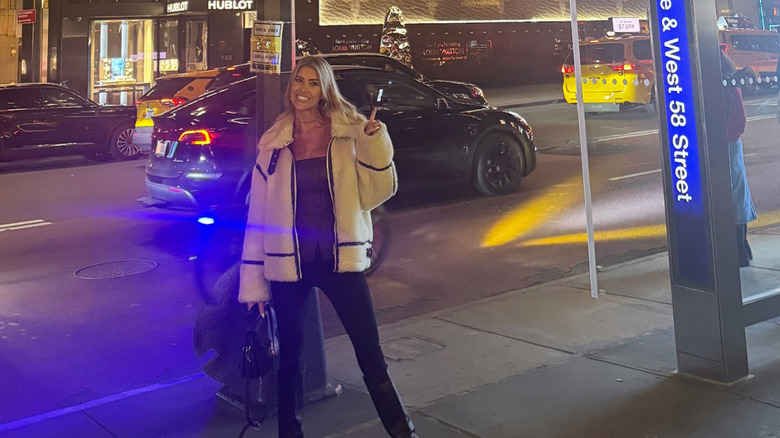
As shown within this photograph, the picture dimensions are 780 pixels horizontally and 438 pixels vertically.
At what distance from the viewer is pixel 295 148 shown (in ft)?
12.7

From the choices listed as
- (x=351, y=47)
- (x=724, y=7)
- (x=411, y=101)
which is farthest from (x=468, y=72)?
(x=724, y=7)

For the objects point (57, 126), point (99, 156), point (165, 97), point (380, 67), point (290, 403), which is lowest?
point (290, 403)

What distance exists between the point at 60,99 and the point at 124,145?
1.60m

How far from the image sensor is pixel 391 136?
33.2 ft

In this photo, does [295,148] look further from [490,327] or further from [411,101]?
[411,101]

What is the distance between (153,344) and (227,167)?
139 inches

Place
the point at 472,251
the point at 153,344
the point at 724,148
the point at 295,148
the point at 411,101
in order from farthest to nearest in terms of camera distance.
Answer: the point at 411,101 → the point at 472,251 → the point at 153,344 → the point at 724,148 → the point at 295,148

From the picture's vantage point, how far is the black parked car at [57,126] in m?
16.4

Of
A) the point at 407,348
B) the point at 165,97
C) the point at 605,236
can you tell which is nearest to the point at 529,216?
the point at 605,236

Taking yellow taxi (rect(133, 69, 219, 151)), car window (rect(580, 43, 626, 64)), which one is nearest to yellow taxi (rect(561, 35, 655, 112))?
car window (rect(580, 43, 626, 64))

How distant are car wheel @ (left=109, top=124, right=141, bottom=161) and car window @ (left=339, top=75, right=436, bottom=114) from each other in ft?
27.9

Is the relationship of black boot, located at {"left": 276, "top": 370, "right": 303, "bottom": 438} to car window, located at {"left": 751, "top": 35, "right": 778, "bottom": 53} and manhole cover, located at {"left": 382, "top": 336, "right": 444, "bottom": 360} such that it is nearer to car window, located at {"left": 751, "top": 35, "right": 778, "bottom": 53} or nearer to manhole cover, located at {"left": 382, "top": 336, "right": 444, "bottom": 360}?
manhole cover, located at {"left": 382, "top": 336, "right": 444, "bottom": 360}

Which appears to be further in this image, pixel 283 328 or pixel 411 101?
pixel 411 101

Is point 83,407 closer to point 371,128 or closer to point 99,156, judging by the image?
point 371,128
